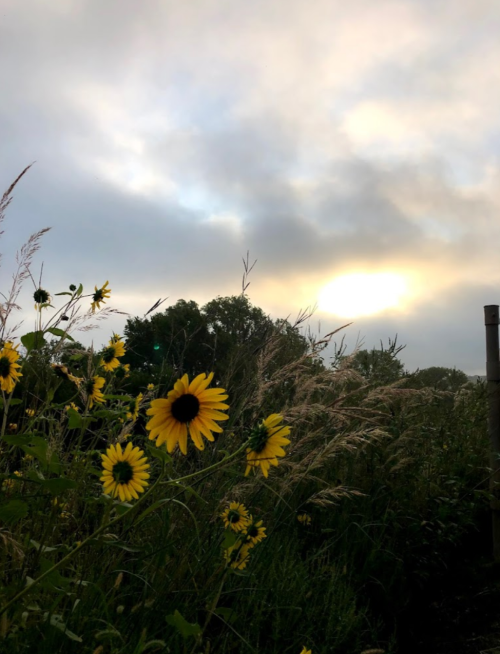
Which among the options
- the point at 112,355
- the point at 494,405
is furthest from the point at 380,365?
the point at 112,355

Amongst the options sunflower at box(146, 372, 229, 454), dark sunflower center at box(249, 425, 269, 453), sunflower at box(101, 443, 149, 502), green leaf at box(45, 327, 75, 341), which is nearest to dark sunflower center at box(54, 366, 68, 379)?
green leaf at box(45, 327, 75, 341)

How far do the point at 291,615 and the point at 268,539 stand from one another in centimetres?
32

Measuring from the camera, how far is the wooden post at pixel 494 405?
454 cm

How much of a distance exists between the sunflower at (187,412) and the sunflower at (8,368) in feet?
2.44

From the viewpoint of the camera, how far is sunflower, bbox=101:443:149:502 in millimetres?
1622

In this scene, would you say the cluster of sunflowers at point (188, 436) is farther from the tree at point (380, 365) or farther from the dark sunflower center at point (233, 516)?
the tree at point (380, 365)

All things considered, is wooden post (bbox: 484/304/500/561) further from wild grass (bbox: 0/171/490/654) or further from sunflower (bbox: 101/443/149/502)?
sunflower (bbox: 101/443/149/502)

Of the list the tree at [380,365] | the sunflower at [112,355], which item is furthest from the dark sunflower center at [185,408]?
the tree at [380,365]

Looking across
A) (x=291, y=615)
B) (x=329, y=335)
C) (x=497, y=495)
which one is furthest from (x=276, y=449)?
(x=497, y=495)

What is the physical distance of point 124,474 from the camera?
5.33ft

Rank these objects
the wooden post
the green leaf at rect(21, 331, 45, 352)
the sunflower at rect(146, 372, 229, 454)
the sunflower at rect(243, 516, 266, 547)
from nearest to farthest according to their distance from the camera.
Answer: the sunflower at rect(146, 372, 229, 454) → the green leaf at rect(21, 331, 45, 352) → the sunflower at rect(243, 516, 266, 547) → the wooden post

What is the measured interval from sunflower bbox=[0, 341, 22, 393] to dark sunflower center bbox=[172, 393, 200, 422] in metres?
0.78

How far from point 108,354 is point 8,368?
0.77 meters

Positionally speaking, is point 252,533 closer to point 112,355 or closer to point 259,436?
point 259,436
